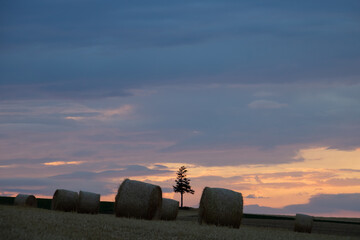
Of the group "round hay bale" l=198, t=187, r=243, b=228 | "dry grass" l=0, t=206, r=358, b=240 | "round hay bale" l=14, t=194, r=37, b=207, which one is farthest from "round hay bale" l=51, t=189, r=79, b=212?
"dry grass" l=0, t=206, r=358, b=240

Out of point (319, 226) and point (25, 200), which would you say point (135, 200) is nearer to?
point (25, 200)

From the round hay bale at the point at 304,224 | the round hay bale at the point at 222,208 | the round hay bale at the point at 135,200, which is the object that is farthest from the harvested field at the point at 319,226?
the round hay bale at the point at 135,200

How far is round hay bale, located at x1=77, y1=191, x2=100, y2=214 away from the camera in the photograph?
91.5 feet

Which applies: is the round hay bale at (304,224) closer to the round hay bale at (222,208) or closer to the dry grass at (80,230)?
the round hay bale at (222,208)

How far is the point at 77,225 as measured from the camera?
15758 mm

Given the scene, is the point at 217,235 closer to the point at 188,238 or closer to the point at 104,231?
the point at 188,238

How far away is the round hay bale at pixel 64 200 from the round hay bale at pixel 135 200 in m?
6.69

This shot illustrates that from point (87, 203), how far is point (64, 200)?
61.2 inches

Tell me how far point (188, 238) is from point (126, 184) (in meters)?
8.87

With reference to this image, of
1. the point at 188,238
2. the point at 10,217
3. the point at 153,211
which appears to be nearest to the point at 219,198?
the point at 153,211

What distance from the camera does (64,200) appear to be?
28484 millimetres

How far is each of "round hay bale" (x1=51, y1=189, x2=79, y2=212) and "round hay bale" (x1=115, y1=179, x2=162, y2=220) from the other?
6.69 meters

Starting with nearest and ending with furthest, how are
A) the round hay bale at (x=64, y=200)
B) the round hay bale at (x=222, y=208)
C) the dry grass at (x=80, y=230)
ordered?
the dry grass at (x=80, y=230) < the round hay bale at (x=222, y=208) < the round hay bale at (x=64, y=200)

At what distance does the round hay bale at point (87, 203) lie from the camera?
1097 inches
